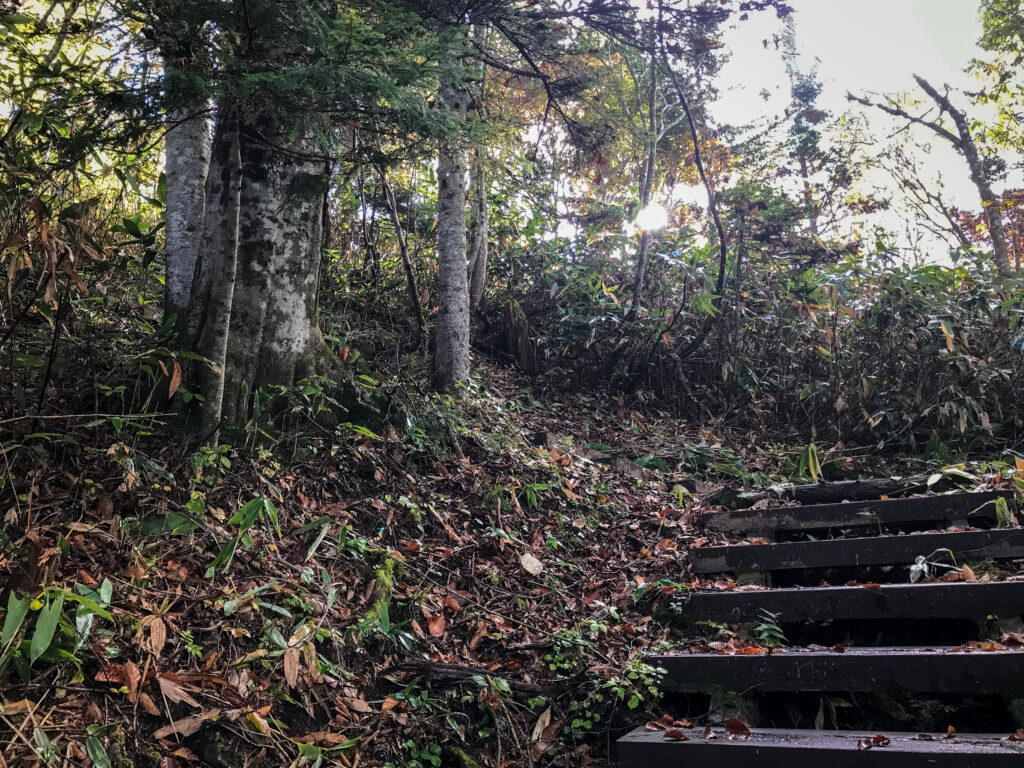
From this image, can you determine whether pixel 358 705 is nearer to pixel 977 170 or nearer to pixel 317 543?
pixel 317 543

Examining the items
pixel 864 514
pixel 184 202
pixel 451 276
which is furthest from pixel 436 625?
pixel 451 276

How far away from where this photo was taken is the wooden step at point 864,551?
3.09m

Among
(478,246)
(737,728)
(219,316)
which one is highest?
(478,246)

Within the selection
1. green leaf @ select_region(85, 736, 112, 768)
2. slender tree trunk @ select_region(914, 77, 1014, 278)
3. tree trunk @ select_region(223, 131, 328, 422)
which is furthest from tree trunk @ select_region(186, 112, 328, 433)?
slender tree trunk @ select_region(914, 77, 1014, 278)

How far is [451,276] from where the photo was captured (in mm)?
5762

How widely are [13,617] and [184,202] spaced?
3.25 metres

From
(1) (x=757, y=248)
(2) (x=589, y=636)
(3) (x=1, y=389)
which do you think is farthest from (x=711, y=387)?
(3) (x=1, y=389)

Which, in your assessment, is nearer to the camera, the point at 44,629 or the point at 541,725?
the point at 44,629

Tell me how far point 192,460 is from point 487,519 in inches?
68.8

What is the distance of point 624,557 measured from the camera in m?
4.10

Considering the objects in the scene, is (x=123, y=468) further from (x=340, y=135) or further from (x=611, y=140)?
(x=611, y=140)

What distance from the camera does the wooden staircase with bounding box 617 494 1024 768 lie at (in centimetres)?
209

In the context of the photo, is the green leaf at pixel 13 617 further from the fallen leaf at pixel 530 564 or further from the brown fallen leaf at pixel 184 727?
the fallen leaf at pixel 530 564

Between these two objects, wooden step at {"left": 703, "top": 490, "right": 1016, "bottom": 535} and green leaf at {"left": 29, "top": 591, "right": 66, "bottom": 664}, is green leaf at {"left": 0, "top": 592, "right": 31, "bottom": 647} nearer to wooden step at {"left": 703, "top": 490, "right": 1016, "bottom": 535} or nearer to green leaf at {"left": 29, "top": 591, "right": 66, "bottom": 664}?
green leaf at {"left": 29, "top": 591, "right": 66, "bottom": 664}
